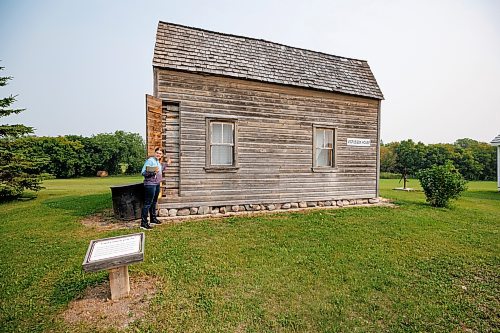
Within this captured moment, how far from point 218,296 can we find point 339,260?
2.54 meters

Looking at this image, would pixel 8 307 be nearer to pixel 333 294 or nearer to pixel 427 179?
pixel 333 294

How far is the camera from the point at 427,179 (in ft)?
37.0

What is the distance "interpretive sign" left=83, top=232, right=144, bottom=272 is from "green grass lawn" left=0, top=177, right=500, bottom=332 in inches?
27.6

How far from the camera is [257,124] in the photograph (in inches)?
364

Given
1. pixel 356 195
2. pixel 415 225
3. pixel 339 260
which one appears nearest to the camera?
pixel 339 260

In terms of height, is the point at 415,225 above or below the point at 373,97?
below

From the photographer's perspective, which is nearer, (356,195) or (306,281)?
(306,281)

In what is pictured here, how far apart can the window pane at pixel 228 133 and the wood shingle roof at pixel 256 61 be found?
5.54 ft

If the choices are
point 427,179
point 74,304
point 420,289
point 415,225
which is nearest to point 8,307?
point 74,304

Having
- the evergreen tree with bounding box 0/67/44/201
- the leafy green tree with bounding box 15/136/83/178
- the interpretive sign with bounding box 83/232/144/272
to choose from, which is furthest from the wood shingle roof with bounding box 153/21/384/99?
the leafy green tree with bounding box 15/136/83/178

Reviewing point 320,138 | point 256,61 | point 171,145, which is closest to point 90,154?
point 171,145

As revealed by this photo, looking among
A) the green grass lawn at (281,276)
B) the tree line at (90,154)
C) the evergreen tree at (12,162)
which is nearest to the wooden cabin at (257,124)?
the green grass lawn at (281,276)

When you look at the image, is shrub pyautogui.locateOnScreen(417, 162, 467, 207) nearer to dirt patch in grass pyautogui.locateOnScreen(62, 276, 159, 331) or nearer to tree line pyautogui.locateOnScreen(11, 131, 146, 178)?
dirt patch in grass pyautogui.locateOnScreen(62, 276, 159, 331)

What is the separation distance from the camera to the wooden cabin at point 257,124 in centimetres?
824
